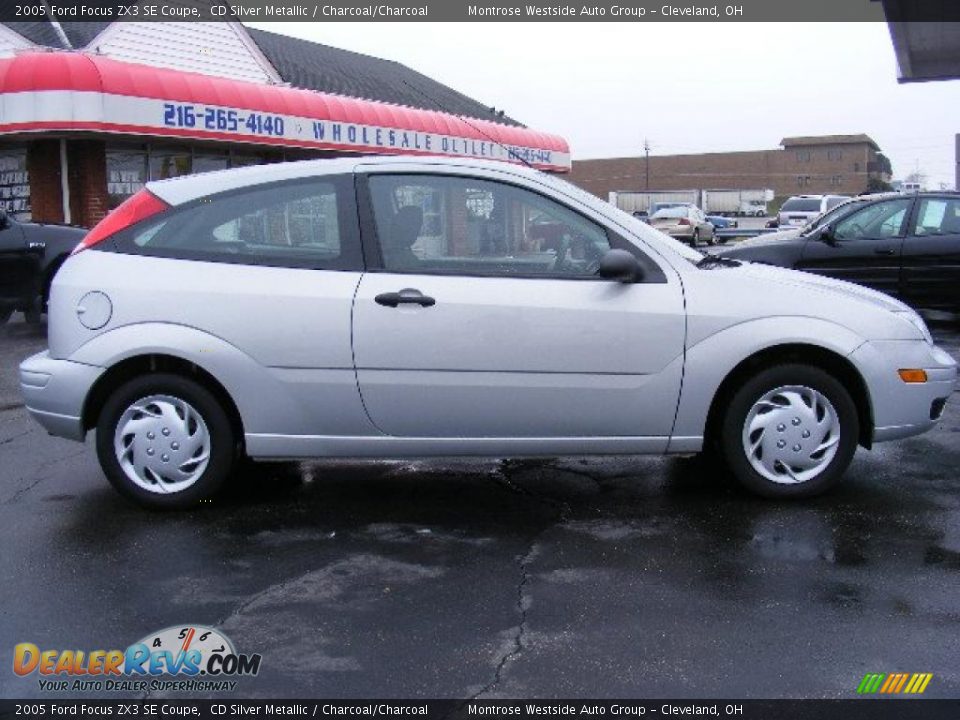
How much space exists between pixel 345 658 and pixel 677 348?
226 cm

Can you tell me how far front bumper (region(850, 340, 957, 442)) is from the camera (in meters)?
4.95

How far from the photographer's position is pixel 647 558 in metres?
4.32

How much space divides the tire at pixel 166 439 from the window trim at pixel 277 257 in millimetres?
611

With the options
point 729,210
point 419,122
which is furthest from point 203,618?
point 729,210

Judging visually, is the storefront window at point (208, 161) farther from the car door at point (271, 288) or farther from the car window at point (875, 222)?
the car door at point (271, 288)

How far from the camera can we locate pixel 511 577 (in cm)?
410

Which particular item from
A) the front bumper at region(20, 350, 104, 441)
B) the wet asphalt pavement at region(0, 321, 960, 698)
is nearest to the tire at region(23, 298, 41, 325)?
the wet asphalt pavement at region(0, 321, 960, 698)

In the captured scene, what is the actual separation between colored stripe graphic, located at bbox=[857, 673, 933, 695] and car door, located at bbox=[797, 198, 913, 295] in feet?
27.3

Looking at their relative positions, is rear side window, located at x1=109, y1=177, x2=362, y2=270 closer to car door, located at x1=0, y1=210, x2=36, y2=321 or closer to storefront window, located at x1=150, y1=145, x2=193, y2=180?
car door, located at x1=0, y1=210, x2=36, y2=321

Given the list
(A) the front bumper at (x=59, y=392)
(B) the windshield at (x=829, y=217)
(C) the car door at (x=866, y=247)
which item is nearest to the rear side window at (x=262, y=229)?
(A) the front bumper at (x=59, y=392)
